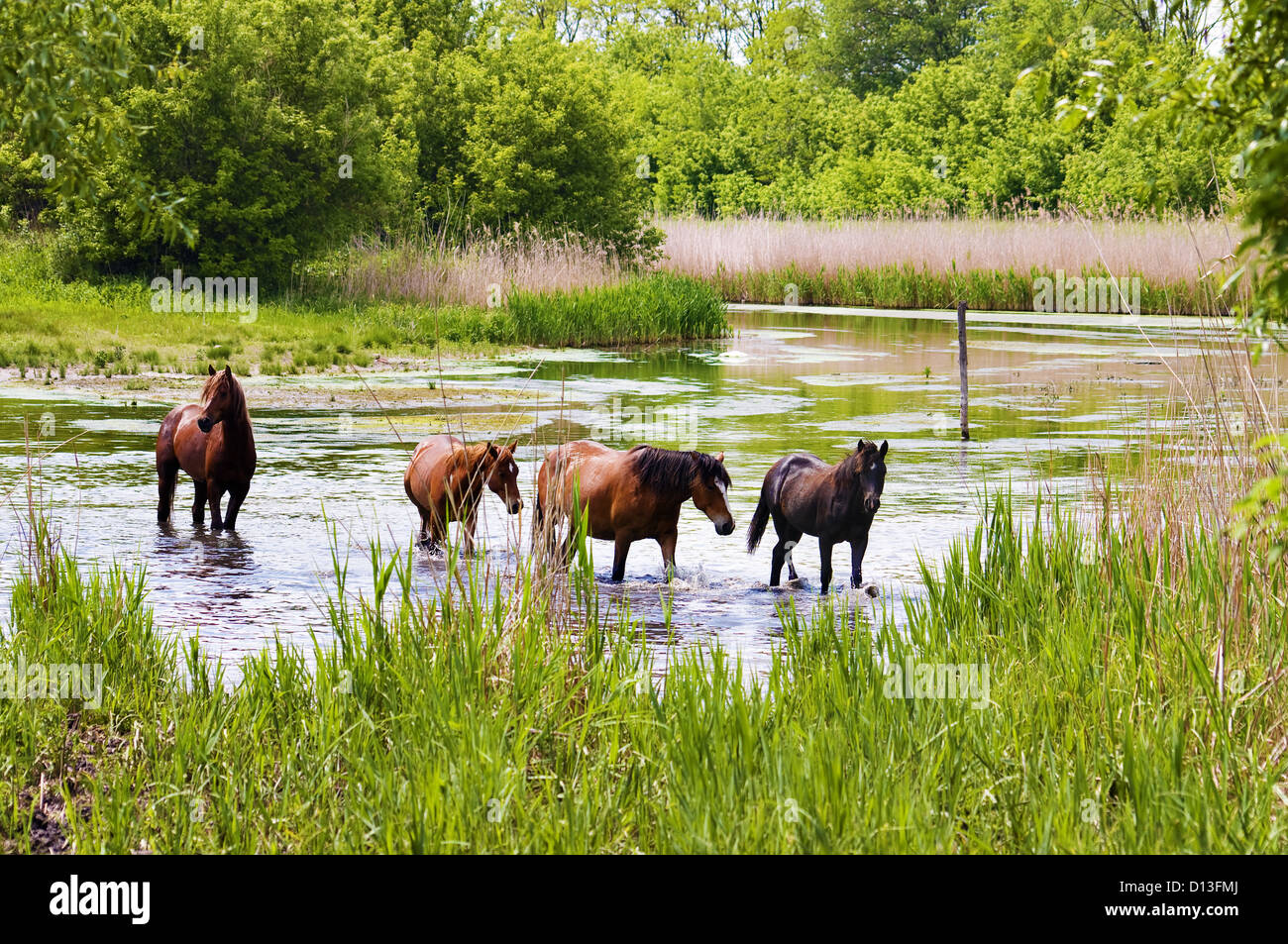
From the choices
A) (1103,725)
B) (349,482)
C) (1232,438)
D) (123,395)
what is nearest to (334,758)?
(1103,725)

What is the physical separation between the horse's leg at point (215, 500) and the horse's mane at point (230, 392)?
1.60 feet

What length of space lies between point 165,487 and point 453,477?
10.3ft

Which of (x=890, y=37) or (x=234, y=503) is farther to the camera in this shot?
(x=890, y=37)

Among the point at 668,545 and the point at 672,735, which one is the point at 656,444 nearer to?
the point at 668,545

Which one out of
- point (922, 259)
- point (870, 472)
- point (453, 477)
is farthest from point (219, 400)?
point (922, 259)

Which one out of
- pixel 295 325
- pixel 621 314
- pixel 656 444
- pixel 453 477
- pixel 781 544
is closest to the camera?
pixel 453 477

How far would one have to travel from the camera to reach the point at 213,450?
11.0m

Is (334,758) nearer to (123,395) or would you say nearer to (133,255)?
(123,395)

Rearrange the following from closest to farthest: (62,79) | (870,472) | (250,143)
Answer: (62,79) → (870,472) → (250,143)

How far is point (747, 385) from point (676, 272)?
17.0 m

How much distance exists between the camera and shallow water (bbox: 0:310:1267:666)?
9.17 metres

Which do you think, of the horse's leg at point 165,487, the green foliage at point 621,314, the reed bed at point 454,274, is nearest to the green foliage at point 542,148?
the reed bed at point 454,274

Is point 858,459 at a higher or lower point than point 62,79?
lower

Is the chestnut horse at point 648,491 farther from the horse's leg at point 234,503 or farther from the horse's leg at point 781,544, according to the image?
the horse's leg at point 234,503
